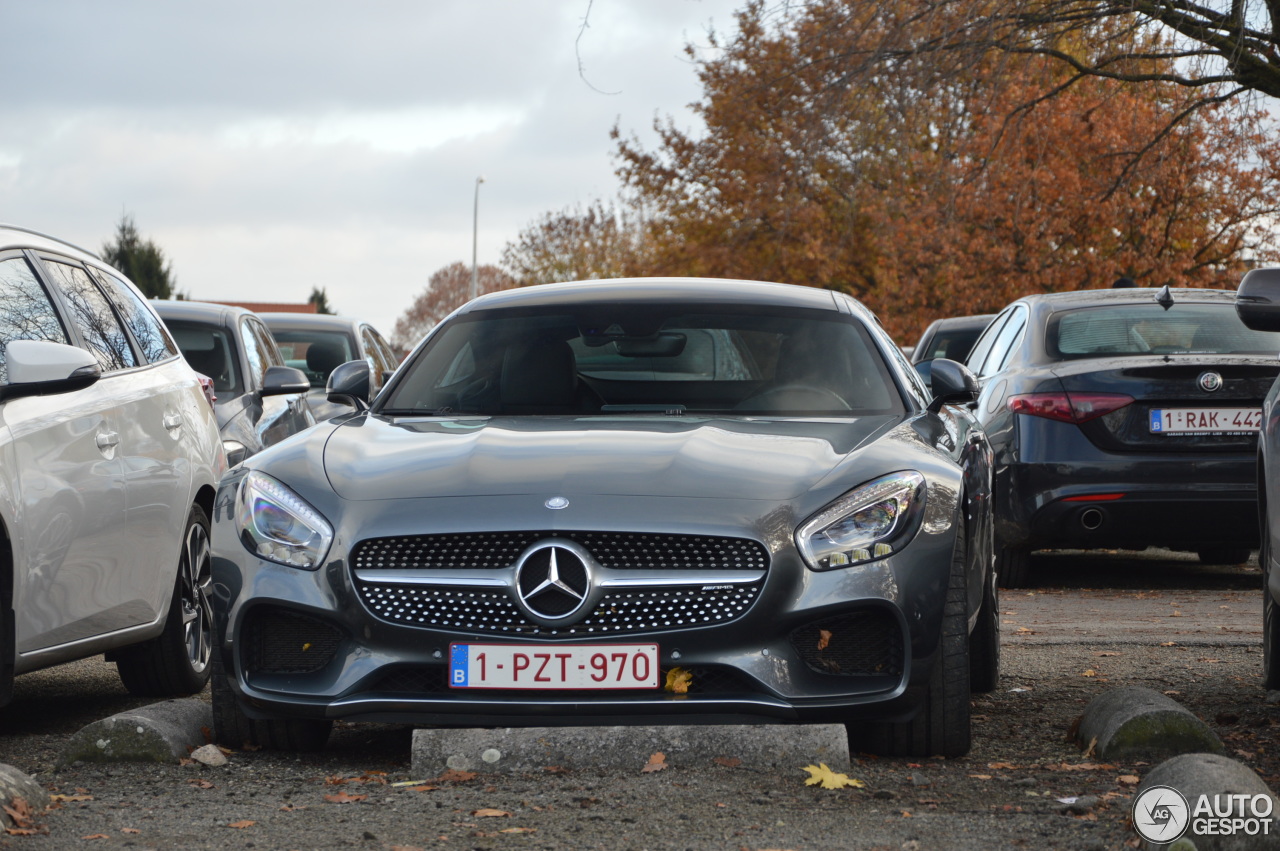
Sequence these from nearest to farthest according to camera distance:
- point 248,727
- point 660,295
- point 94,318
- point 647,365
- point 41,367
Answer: point 248,727
point 41,367
point 647,365
point 660,295
point 94,318

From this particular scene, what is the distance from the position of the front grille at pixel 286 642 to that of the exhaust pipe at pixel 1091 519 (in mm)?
6001

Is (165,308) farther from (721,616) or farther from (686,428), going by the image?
(721,616)

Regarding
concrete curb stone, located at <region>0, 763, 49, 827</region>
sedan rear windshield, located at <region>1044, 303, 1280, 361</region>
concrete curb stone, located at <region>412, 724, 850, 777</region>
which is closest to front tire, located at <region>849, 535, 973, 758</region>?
concrete curb stone, located at <region>412, 724, 850, 777</region>

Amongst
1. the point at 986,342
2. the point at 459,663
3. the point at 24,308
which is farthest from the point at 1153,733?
the point at 986,342

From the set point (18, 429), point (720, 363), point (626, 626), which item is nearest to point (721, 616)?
point (626, 626)

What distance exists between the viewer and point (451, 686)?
4.72 m

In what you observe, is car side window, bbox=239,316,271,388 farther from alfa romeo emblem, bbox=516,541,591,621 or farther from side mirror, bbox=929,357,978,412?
alfa romeo emblem, bbox=516,541,591,621

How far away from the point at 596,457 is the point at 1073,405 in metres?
5.47

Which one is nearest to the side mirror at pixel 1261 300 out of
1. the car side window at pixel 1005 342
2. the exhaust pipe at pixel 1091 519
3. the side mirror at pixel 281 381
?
the exhaust pipe at pixel 1091 519

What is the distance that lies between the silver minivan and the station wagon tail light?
185 inches

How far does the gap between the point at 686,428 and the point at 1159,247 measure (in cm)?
2932

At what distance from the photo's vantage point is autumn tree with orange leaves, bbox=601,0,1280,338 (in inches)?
640

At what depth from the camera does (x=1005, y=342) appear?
10.9 metres

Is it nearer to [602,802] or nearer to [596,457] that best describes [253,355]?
[596,457]
